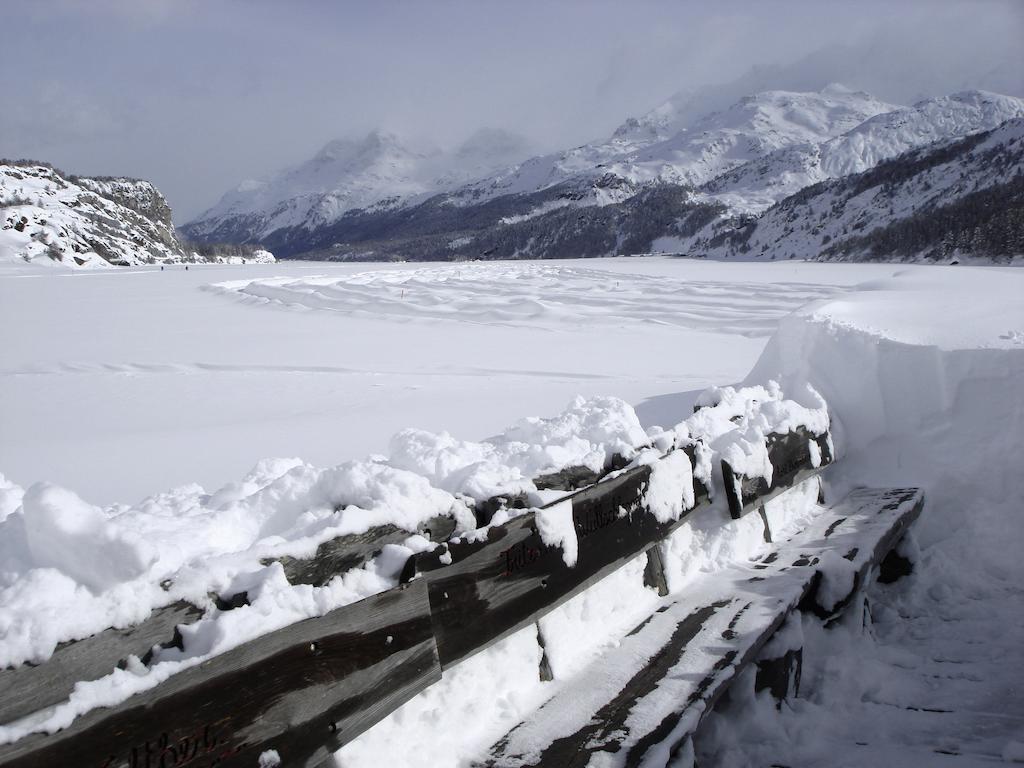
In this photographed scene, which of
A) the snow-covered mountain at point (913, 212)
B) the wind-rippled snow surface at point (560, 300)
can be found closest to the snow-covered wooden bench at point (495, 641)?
the wind-rippled snow surface at point (560, 300)

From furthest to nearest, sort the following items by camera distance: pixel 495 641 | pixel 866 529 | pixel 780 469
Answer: pixel 780 469 < pixel 866 529 < pixel 495 641

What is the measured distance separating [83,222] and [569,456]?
107842 millimetres

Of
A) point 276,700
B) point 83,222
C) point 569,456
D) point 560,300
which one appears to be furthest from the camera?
point 83,222

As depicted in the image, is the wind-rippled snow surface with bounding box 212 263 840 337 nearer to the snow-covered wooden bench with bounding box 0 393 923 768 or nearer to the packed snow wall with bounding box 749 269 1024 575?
the packed snow wall with bounding box 749 269 1024 575

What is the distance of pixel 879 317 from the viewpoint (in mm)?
5281

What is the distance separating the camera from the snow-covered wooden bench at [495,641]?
140cm

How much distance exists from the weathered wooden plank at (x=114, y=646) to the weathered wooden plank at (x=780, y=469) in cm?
209

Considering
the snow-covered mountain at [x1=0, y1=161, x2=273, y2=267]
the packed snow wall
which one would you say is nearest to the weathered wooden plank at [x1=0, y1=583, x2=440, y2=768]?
the packed snow wall

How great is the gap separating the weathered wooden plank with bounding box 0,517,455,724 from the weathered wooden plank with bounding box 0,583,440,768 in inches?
2.7

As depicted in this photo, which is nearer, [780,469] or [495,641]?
[495,641]

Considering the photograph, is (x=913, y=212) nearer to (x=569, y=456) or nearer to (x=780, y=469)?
(x=780, y=469)

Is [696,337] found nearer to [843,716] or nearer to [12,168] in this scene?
[843,716]

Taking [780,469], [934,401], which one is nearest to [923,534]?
[934,401]

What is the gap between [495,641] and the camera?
230cm
